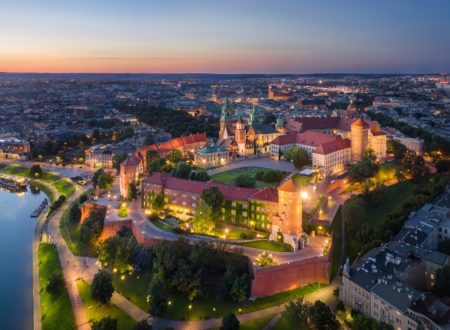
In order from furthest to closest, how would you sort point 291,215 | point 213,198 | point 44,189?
point 44,189
point 213,198
point 291,215

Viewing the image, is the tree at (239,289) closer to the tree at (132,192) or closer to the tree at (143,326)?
the tree at (143,326)

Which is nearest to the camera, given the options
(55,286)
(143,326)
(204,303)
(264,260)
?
(143,326)

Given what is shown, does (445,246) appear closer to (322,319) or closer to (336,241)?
(336,241)

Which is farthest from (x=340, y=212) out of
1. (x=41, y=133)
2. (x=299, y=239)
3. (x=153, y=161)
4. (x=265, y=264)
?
(x=41, y=133)

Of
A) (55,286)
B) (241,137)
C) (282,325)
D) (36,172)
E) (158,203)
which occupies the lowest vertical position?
(36,172)

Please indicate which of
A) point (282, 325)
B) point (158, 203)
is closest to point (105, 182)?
point (158, 203)

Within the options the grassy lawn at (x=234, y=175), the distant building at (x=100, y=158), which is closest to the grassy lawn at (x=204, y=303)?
the grassy lawn at (x=234, y=175)
